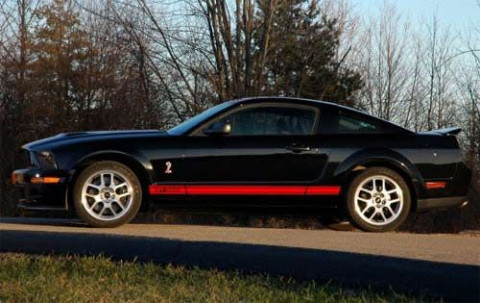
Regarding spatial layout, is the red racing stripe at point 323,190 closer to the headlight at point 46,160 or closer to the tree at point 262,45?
the headlight at point 46,160

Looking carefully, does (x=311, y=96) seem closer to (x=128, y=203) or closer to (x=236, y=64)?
(x=236, y=64)

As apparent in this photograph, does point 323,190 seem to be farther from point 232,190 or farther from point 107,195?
point 107,195

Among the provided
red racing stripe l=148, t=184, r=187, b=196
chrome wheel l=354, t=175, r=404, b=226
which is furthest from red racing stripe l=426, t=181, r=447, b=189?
red racing stripe l=148, t=184, r=187, b=196

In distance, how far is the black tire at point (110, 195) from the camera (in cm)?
723

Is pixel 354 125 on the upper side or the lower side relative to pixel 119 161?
upper

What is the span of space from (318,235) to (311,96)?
14.4 metres

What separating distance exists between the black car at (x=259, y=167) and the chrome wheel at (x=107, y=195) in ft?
0.03

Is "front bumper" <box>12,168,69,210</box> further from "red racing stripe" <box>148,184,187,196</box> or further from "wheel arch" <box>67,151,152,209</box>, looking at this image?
"red racing stripe" <box>148,184,187,196</box>

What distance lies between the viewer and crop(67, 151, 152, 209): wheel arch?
23.8 ft

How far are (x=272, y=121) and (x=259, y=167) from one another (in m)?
0.57

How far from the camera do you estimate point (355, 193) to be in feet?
24.3

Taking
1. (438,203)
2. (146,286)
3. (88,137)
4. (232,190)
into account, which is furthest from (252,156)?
(146,286)

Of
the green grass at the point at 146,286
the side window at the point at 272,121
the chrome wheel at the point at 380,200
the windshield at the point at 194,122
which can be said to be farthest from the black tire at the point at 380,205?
the green grass at the point at 146,286

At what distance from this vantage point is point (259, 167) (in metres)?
7.36
